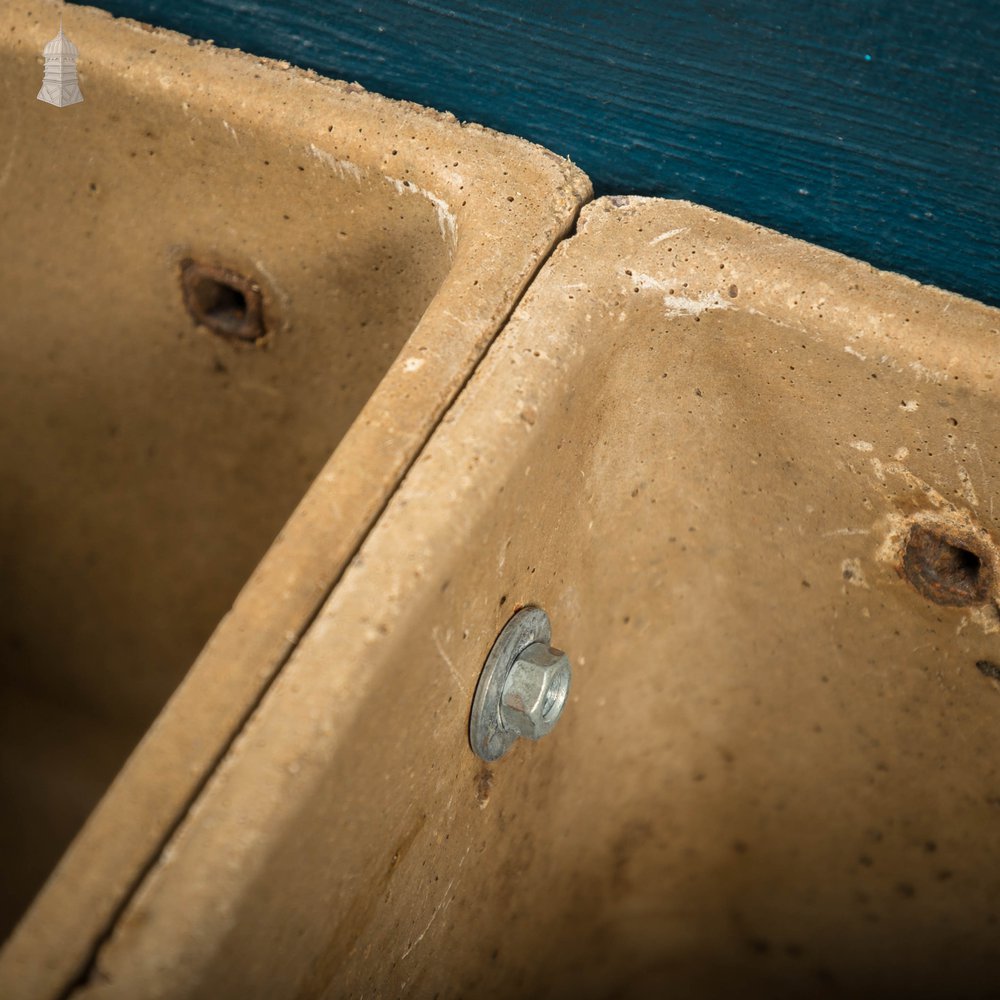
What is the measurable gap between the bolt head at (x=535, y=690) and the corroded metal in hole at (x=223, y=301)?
0.46 metres

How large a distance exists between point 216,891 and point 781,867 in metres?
0.61

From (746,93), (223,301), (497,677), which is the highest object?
(746,93)

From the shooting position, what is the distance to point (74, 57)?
0.85 meters

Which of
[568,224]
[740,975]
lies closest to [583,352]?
[568,224]

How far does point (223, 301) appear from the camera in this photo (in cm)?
101

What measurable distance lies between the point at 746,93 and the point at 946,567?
1.44 ft

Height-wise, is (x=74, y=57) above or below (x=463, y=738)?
above

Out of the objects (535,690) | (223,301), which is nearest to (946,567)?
(535,690)

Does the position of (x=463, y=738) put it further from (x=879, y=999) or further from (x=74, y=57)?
(x=74, y=57)

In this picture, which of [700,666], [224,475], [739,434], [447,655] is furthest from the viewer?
[224,475]

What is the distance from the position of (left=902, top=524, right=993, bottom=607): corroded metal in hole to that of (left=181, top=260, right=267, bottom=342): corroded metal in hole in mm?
663

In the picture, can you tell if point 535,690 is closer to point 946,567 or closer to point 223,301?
point 946,567

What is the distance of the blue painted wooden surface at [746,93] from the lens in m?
0.78

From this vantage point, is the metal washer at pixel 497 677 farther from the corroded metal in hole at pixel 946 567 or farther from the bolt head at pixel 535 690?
the corroded metal in hole at pixel 946 567
